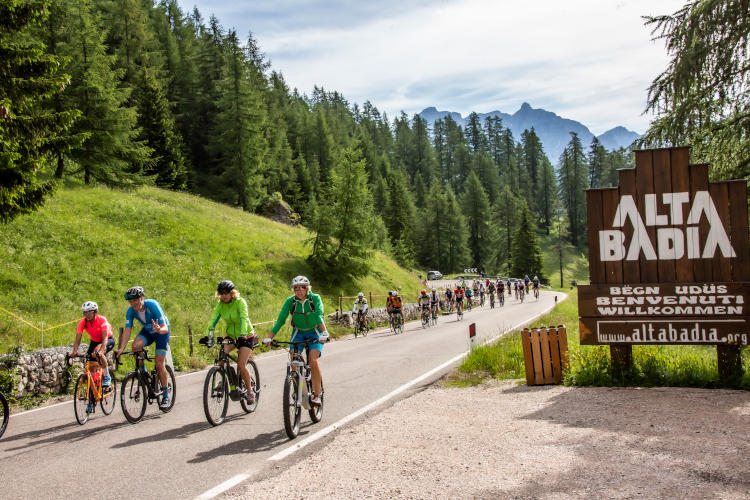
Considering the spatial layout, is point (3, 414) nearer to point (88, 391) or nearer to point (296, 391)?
point (88, 391)

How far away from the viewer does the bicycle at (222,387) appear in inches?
307

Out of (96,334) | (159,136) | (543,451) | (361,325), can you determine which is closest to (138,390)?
(96,334)

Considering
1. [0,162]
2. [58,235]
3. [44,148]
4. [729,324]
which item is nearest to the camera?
[729,324]

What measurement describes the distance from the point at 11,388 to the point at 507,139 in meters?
153

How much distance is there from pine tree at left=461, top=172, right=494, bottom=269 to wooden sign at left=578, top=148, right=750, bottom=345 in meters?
92.4

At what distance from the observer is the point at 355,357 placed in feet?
51.5

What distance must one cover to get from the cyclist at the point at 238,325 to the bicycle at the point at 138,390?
4.15ft

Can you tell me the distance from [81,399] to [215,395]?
218 centimetres

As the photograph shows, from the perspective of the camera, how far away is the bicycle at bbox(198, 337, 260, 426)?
25.6 feet

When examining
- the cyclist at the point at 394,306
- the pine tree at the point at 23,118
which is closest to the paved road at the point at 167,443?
the pine tree at the point at 23,118

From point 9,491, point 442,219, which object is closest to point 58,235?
point 9,491

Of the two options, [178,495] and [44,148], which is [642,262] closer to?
[178,495]

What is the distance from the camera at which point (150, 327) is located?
29.0 ft

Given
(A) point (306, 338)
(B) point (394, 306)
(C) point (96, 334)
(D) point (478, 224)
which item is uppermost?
(D) point (478, 224)
